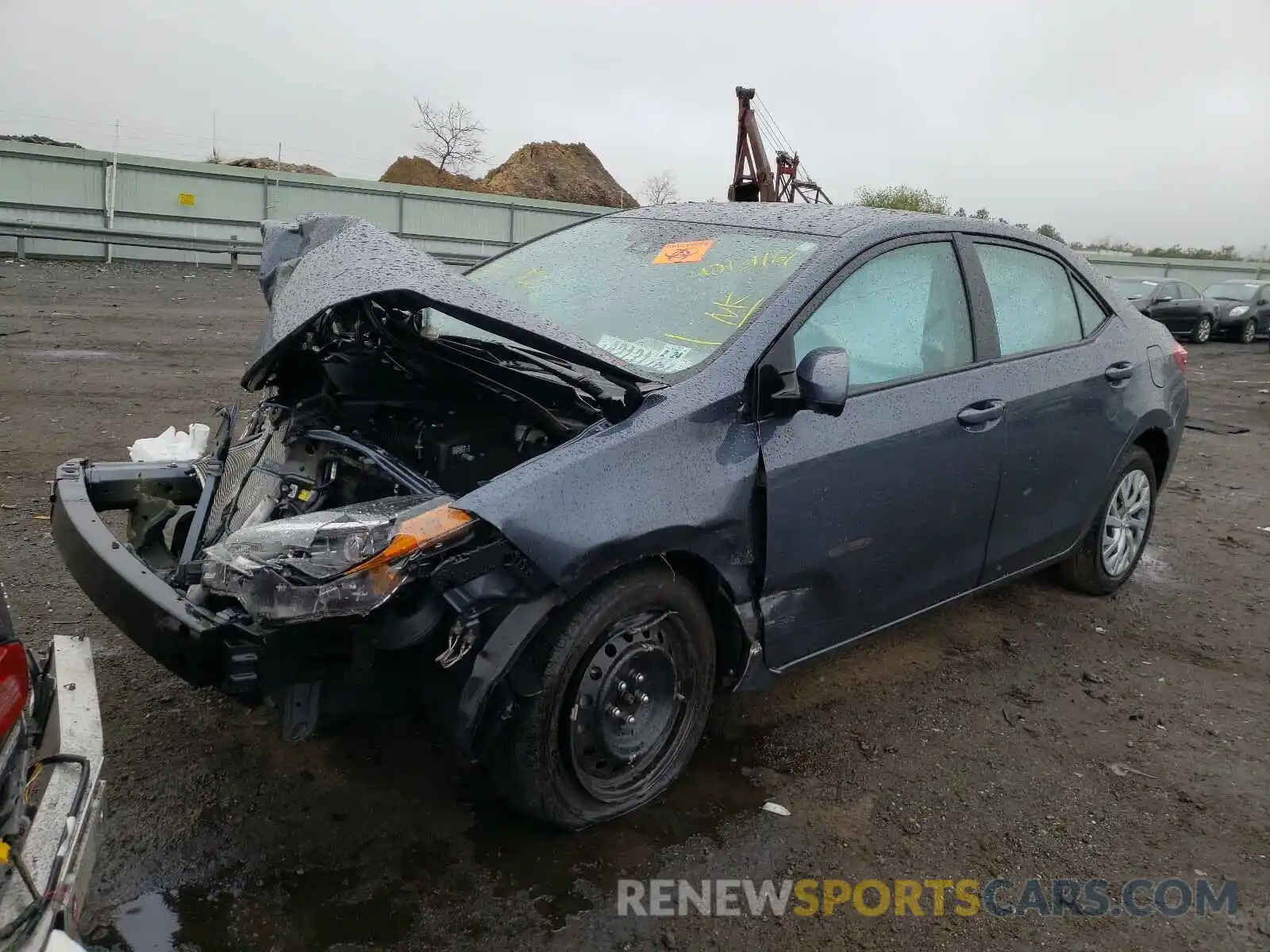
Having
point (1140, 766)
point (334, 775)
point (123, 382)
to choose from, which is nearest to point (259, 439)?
point (334, 775)

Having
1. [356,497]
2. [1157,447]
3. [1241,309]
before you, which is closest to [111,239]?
[356,497]

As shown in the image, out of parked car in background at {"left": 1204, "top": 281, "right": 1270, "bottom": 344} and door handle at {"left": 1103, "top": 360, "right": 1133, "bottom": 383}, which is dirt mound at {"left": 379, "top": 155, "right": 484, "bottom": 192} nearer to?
parked car in background at {"left": 1204, "top": 281, "right": 1270, "bottom": 344}

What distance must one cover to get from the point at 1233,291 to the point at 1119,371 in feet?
72.6

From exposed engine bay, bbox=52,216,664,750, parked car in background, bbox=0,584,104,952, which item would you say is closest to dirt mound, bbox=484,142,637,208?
exposed engine bay, bbox=52,216,664,750

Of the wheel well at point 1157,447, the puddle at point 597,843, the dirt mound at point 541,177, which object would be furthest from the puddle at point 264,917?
the dirt mound at point 541,177

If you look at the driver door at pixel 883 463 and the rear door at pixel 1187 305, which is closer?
the driver door at pixel 883 463

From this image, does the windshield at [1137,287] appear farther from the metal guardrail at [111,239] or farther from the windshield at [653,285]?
the windshield at [653,285]

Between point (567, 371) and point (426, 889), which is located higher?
point (567, 371)

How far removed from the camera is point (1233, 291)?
→ 22.9 meters

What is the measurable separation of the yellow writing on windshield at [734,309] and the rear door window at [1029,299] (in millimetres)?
1207

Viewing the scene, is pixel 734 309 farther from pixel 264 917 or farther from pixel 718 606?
pixel 264 917

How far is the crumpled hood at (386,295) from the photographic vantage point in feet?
8.43

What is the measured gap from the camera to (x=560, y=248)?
412cm

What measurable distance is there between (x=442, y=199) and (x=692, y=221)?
76.0 ft
